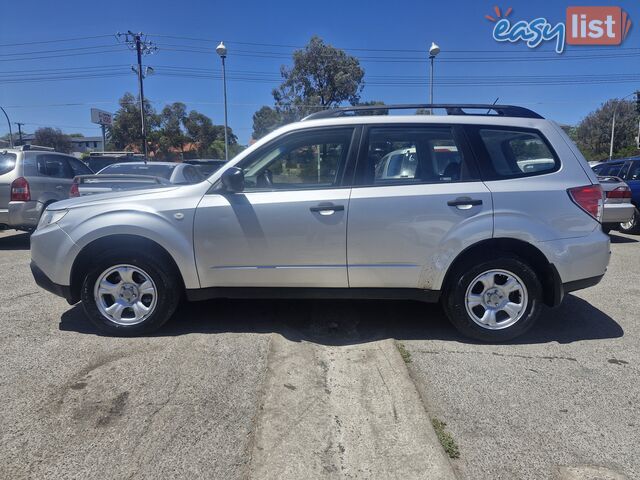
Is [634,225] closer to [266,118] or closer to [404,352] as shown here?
[404,352]

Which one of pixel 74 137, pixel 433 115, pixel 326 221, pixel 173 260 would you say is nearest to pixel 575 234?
pixel 433 115

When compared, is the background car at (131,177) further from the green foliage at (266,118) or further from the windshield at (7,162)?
the green foliage at (266,118)

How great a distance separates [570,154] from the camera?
3732 millimetres

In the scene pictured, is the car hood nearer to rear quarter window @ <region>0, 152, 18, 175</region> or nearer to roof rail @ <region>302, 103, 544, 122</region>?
roof rail @ <region>302, 103, 544, 122</region>

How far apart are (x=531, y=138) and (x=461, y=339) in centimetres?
182

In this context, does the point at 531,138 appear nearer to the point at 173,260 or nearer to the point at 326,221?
the point at 326,221

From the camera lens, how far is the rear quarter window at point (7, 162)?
25.9 feet

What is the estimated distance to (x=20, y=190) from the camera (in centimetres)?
777

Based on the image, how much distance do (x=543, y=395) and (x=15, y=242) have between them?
992 cm

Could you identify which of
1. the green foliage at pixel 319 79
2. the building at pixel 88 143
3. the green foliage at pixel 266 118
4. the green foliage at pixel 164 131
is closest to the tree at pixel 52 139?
the green foliage at pixel 164 131

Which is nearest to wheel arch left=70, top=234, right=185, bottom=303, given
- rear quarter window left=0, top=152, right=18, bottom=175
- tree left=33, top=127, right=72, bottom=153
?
rear quarter window left=0, top=152, right=18, bottom=175

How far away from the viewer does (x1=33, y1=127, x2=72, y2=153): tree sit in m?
68.7

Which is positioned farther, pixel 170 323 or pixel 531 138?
pixel 170 323

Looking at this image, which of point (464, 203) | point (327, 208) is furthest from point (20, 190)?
point (464, 203)
